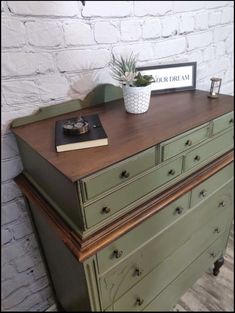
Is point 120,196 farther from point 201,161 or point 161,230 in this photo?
point 201,161

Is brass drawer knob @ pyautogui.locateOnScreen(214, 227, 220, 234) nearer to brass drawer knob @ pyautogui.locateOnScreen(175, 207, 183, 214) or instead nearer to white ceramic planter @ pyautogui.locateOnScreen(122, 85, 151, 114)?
brass drawer knob @ pyautogui.locateOnScreen(175, 207, 183, 214)

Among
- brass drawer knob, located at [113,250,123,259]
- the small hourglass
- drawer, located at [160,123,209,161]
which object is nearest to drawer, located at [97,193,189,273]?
brass drawer knob, located at [113,250,123,259]

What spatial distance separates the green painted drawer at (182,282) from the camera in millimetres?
1130

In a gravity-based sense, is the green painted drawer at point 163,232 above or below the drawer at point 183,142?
below

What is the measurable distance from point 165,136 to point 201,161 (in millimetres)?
272

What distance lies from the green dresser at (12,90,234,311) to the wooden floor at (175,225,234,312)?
0.27 meters

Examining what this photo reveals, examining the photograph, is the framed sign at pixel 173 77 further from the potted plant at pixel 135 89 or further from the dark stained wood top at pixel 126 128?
the potted plant at pixel 135 89

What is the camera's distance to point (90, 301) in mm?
807

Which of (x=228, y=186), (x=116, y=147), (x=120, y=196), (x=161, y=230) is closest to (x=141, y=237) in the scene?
(x=161, y=230)

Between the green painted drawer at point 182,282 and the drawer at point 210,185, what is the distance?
38cm

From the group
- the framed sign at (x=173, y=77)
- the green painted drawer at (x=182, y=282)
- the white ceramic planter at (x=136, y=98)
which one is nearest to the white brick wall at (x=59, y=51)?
the framed sign at (x=173, y=77)

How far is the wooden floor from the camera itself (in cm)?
138

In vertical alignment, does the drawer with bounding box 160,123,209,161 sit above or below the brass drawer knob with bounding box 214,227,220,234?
above

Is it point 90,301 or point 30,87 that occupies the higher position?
point 30,87
